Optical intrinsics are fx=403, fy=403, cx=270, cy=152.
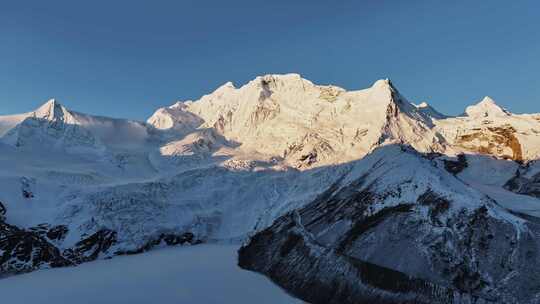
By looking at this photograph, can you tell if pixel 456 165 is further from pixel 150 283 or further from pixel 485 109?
pixel 150 283

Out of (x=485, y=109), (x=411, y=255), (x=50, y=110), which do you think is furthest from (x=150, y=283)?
(x=485, y=109)

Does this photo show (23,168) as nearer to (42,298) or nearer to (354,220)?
(42,298)

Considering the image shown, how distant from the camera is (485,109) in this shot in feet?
393

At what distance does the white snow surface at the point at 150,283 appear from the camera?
36.6m

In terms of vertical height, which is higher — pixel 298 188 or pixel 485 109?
pixel 485 109

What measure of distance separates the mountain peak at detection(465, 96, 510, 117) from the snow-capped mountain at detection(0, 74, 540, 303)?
22.8 inches

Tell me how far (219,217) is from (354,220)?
40526mm

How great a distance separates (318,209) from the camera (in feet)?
163

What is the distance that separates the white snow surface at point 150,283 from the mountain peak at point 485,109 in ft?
307

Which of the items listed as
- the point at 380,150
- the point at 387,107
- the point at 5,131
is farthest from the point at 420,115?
the point at 5,131

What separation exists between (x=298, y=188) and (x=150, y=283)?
4038 centimetres

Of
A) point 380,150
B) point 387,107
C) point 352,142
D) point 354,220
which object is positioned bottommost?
point 354,220

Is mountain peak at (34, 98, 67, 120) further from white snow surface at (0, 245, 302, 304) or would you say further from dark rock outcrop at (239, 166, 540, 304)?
dark rock outcrop at (239, 166, 540, 304)

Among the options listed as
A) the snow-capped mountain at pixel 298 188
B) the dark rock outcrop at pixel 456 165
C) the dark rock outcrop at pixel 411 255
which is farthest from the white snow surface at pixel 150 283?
the dark rock outcrop at pixel 456 165
